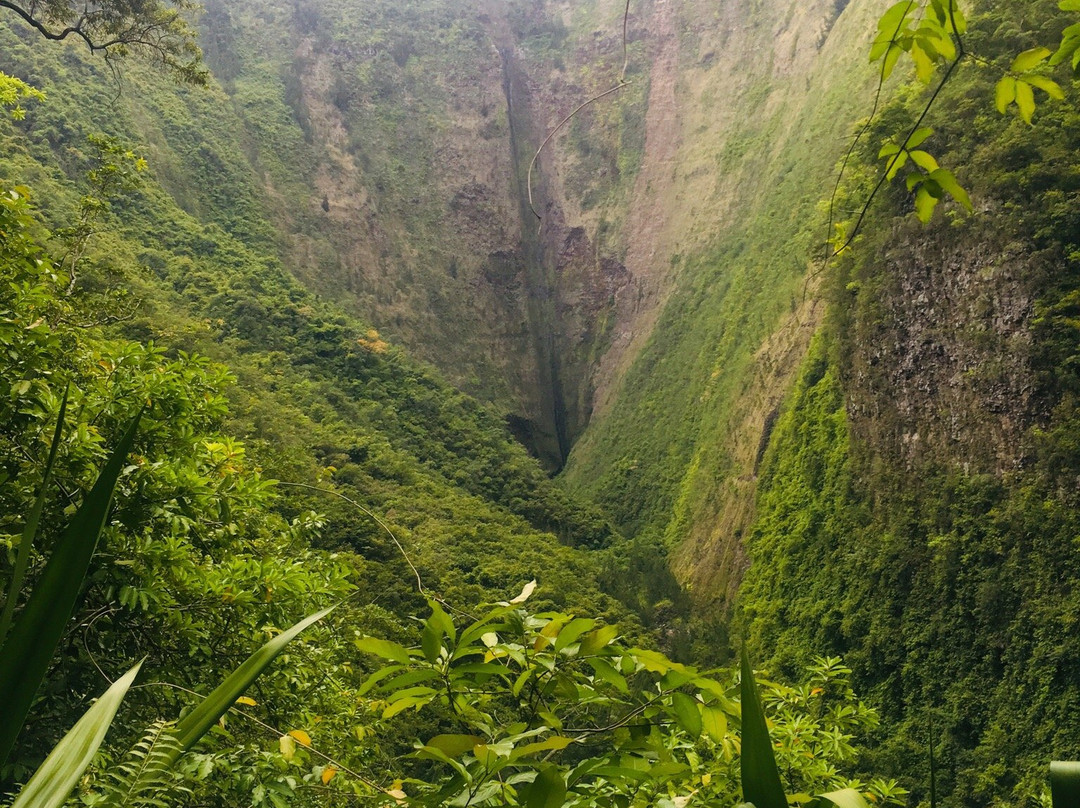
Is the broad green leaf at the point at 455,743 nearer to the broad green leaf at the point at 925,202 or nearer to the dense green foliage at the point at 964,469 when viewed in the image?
the broad green leaf at the point at 925,202

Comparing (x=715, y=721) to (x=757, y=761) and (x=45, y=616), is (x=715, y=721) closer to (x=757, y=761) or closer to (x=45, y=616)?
(x=757, y=761)

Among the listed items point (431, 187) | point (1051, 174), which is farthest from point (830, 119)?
point (431, 187)

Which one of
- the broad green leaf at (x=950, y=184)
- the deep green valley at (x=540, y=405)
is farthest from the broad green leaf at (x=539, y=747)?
the broad green leaf at (x=950, y=184)

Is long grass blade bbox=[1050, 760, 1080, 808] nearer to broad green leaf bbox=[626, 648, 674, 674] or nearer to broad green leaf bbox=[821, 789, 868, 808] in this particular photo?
broad green leaf bbox=[821, 789, 868, 808]

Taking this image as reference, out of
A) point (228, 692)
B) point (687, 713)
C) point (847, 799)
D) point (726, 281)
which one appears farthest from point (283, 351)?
point (847, 799)

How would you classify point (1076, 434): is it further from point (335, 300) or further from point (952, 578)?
point (335, 300)

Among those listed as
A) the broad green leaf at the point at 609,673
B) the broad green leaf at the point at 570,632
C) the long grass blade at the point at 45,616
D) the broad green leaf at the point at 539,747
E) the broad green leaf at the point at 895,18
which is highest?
the broad green leaf at the point at 895,18

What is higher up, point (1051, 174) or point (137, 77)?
point (137, 77)

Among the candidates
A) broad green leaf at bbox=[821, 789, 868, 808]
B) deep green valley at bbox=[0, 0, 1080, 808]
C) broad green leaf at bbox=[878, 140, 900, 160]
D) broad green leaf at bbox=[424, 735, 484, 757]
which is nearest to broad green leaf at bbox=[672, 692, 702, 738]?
deep green valley at bbox=[0, 0, 1080, 808]
